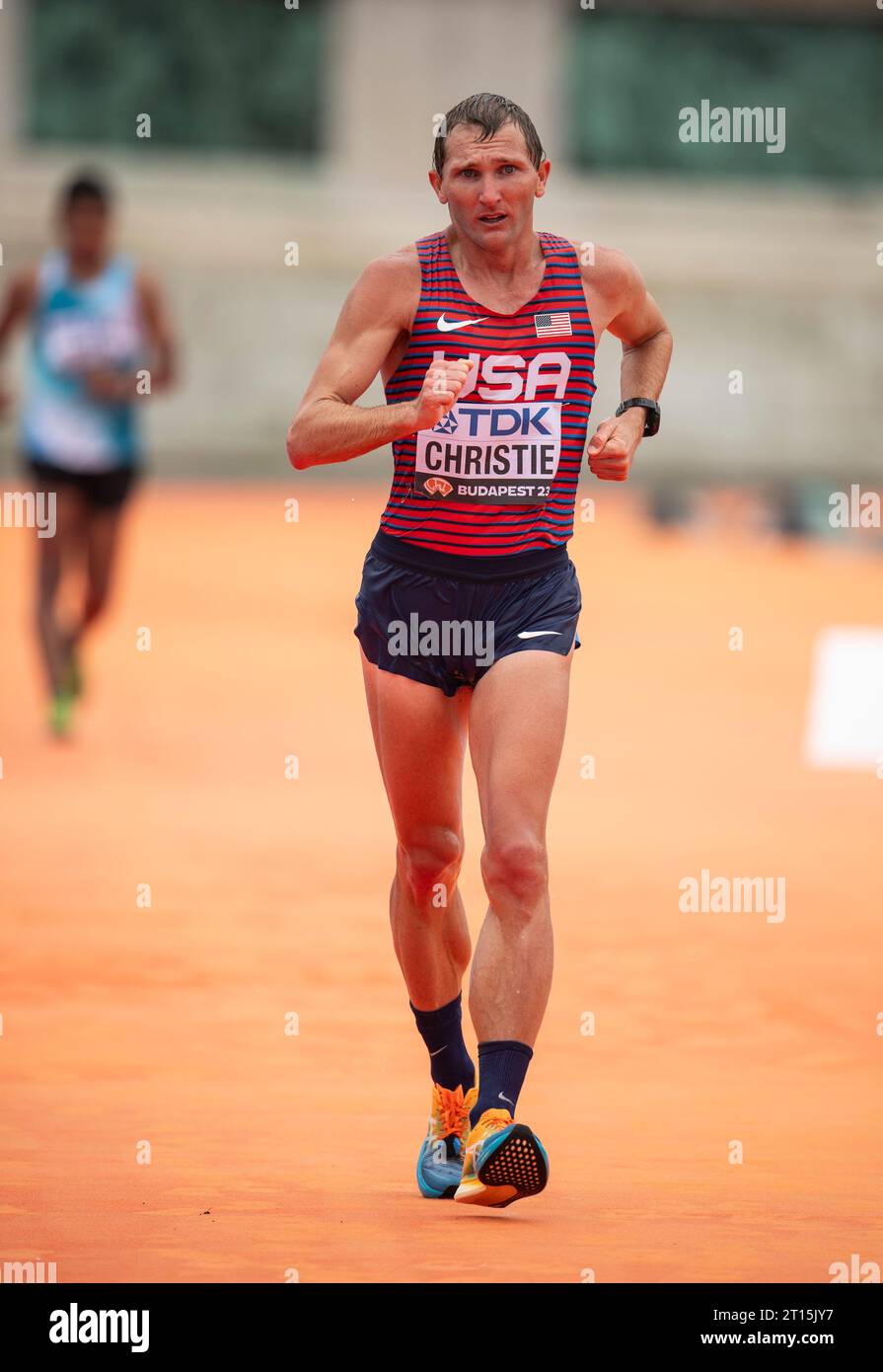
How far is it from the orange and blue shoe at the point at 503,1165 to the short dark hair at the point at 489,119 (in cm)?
226

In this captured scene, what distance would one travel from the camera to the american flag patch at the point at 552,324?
5586 millimetres

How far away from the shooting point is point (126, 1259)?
486 centimetres

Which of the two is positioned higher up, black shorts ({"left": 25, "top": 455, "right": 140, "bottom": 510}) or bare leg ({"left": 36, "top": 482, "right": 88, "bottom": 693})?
black shorts ({"left": 25, "top": 455, "right": 140, "bottom": 510})

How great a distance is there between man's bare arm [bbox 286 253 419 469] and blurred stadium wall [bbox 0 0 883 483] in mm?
26767

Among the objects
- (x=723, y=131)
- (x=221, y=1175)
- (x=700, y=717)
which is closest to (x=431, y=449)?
(x=221, y=1175)

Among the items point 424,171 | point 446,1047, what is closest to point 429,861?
point 446,1047

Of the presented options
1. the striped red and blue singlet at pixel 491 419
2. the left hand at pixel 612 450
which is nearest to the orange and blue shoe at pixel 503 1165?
the striped red and blue singlet at pixel 491 419

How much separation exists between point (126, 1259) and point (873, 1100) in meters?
2.63

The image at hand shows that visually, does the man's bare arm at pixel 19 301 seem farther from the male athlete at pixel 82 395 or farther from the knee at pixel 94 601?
the knee at pixel 94 601

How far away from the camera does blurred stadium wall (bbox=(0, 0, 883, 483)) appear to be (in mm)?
32344

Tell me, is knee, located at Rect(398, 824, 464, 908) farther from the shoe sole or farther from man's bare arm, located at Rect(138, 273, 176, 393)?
man's bare arm, located at Rect(138, 273, 176, 393)

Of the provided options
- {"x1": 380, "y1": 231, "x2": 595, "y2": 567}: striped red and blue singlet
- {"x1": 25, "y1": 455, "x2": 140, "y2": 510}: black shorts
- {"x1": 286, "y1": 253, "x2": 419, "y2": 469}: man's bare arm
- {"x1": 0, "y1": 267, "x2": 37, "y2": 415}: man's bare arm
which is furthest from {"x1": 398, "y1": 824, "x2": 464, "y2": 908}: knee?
{"x1": 0, "y1": 267, "x2": 37, "y2": 415}: man's bare arm

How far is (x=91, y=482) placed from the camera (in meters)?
13.3
